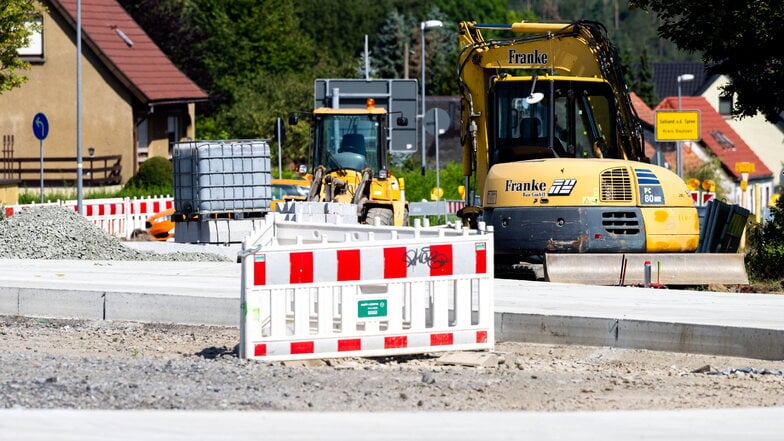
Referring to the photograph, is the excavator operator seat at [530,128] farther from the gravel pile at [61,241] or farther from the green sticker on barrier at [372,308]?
the green sticker on barrier at [372,308]

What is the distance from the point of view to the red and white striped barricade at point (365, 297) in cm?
1097

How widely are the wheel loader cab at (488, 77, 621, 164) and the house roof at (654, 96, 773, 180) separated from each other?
2432 inches

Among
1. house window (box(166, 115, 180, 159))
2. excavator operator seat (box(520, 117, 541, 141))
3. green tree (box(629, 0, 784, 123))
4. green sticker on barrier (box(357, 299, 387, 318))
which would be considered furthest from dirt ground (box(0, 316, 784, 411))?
house window (box(166, 115, 180, 159))

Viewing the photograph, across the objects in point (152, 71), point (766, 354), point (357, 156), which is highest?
point (152, 71)

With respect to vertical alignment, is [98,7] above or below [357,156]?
above

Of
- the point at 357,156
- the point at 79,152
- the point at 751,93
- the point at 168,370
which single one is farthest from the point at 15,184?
the point at 168,370

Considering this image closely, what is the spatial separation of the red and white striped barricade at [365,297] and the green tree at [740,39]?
29.0 feet

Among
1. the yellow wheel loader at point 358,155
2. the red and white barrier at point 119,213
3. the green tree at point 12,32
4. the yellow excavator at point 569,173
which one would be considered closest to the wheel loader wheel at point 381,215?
the yellow wheel loader at point 358,155

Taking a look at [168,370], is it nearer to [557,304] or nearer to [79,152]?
[557,304]

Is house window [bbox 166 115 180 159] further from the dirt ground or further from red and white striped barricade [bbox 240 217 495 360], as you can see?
red and white striped barricade [bbox 240 217 495 360]

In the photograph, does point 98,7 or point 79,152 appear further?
point 98,7

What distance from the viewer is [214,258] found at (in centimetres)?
2109

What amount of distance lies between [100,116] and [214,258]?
3128cm

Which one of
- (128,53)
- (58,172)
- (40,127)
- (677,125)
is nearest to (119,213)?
(40,127)
